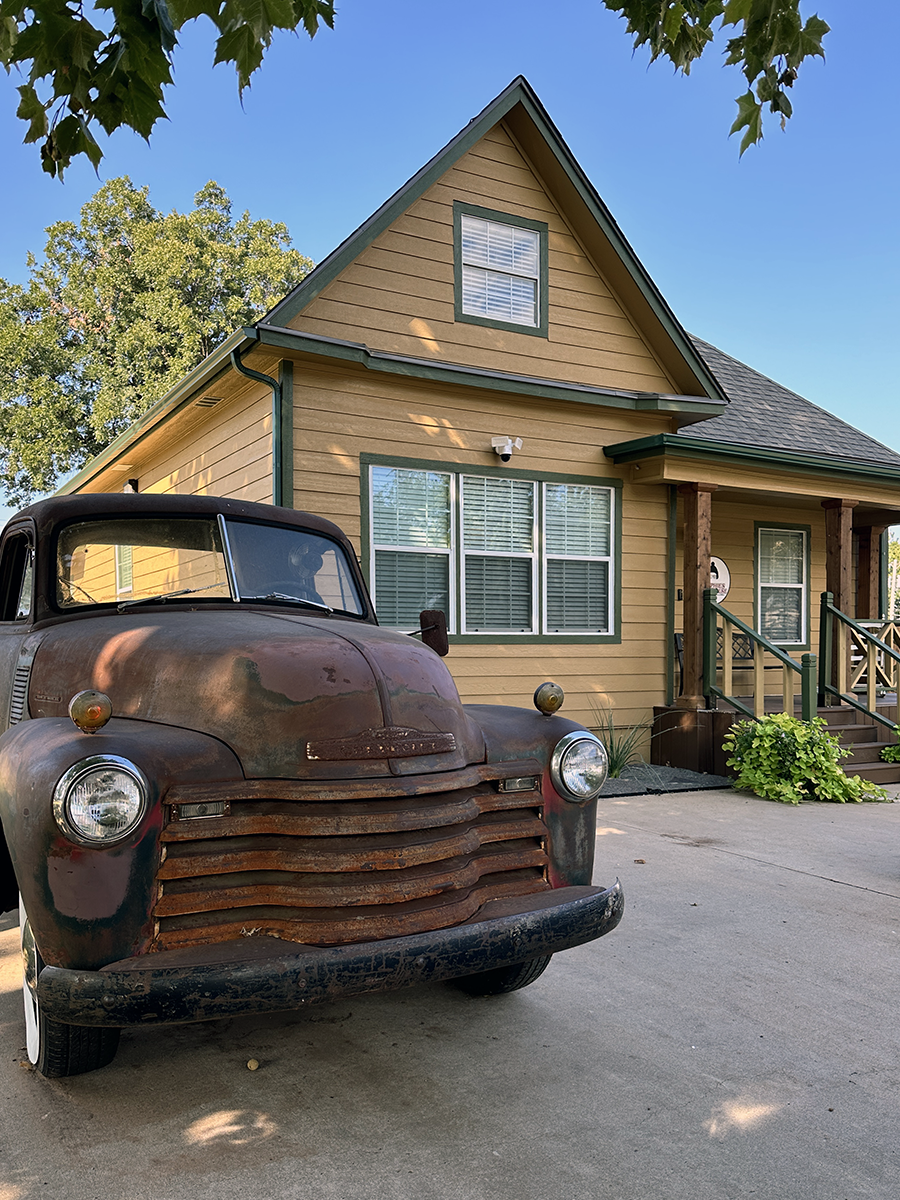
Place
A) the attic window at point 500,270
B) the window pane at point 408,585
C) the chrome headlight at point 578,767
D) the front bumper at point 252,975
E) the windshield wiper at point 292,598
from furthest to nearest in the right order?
the attic window at point 500,270 < the window pane at point 408,585 < the windshield wiper at point 292,598 < the chrome headlight at point 578,767 < the front bumper at point 252,975

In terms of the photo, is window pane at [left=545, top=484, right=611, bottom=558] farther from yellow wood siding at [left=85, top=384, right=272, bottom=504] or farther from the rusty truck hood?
the rusty truck hood

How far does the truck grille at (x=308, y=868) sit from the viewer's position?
7.95 ft

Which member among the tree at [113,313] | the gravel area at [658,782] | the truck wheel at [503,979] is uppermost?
the tree at [113,313]

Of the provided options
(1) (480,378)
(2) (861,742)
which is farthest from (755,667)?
(1) (480,378)

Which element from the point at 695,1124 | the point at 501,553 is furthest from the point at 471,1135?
the point at 501,553

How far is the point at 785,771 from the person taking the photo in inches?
323

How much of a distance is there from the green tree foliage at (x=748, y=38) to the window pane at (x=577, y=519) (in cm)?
612

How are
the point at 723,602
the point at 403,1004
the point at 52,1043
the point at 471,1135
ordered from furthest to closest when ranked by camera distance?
the point at 723,602
the point at 403,1004
the point at 52,1043
the point at 471,1135

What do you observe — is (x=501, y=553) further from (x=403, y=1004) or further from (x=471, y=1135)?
(x=471, y=1135)

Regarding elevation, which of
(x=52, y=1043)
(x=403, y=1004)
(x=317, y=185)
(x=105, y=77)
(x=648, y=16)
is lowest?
(x=403, y=1004)

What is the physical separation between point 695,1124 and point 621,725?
731cm

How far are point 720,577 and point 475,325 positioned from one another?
5.36 m

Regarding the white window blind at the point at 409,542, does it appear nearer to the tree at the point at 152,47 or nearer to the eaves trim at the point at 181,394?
the eaves trim at the point at 181,394

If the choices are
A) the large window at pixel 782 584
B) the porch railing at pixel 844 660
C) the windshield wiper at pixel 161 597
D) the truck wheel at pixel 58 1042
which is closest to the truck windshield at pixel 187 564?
the windshield wiper at pixel 161 597
